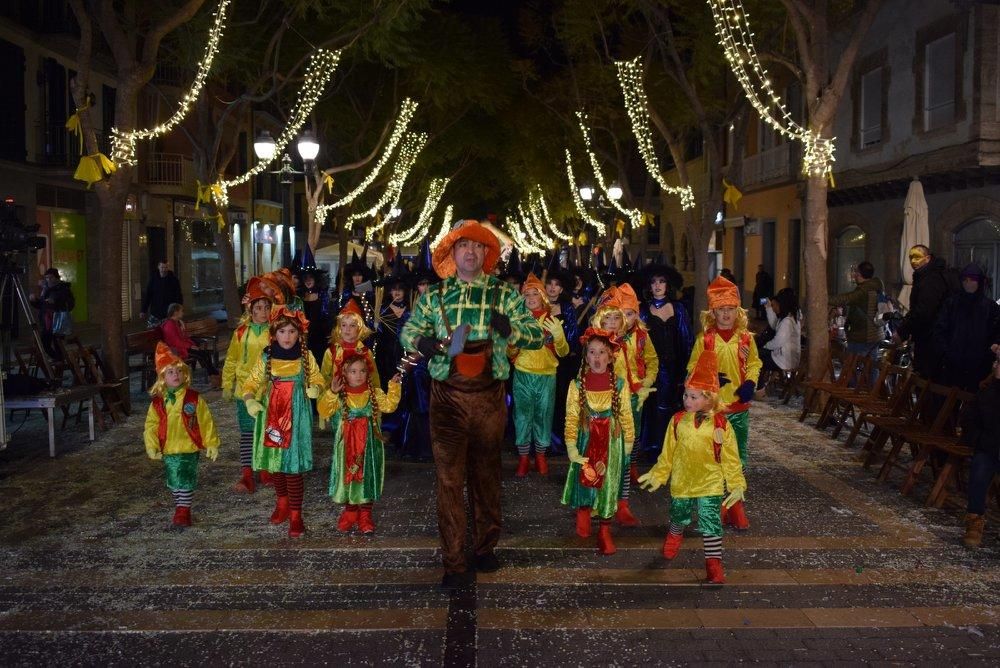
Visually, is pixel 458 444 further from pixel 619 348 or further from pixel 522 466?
pixel 522 466

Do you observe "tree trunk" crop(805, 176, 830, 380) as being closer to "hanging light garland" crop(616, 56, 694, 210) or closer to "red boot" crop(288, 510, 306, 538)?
"hanging light garland" crop(616, 56, 694, 210)

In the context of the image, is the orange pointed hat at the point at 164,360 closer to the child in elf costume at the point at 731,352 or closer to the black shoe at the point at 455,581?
the black shoe at the point at 455,581

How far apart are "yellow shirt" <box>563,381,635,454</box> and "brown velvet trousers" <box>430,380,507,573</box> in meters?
0.60

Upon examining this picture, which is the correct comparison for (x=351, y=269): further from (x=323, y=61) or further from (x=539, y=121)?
(x=539, y=121)

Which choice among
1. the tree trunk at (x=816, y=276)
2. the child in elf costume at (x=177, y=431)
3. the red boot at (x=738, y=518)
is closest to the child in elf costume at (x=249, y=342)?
the child in elf costume at (x=177, y=431)

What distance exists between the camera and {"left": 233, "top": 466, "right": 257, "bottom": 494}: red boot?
8289 mm

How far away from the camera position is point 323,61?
19.5 metres

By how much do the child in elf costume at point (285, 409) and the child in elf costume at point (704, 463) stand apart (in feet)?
8.53

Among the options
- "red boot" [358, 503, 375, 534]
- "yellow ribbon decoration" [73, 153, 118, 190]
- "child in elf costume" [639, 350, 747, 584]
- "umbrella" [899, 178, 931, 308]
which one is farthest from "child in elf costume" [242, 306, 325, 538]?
"umbrella" [899, 178, 931, 308]

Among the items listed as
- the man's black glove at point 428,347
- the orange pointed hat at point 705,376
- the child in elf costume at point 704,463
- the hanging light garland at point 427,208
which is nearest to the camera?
the man's black glove at point 428,347

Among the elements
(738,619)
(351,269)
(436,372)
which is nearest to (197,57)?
(351,269)

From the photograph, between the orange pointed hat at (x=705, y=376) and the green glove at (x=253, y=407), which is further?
the green glove at (x=253, y=407)

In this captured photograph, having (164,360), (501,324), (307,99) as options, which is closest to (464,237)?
(501,324)

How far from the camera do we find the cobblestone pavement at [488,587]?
16.4ft
